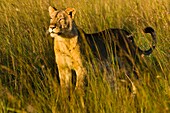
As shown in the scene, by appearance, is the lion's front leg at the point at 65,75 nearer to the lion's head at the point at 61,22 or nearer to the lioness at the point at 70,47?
the lioness at the point at 70,47

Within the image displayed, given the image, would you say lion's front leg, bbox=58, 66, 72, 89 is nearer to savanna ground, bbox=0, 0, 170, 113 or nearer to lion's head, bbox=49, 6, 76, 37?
savanna ground, bbox=0, 0, 170, 113

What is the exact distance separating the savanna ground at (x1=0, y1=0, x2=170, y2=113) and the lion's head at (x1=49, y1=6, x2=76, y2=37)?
22 cm

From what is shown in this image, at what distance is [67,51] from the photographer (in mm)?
3750

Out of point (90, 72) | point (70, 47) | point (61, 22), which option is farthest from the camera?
point (70, 47)

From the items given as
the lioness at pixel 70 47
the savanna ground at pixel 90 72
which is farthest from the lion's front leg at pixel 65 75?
the savanna ground at pixel 90 72

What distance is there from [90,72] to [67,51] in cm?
48

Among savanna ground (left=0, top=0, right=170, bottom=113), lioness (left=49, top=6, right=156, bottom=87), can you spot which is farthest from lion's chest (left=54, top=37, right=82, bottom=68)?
savanna ground (left=0, top=0, right=170, bottom=113)

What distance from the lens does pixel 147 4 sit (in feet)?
19.5

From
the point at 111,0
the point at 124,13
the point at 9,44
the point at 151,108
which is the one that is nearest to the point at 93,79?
the point at 151,108

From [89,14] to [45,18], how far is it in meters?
0.65

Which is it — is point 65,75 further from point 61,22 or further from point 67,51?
point 61,22

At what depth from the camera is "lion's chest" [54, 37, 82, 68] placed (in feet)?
12.1

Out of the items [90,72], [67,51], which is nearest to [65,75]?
[67,51]

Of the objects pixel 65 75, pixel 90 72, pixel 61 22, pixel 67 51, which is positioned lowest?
pixel 65 75
